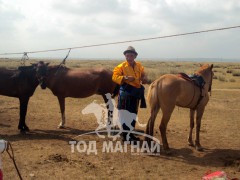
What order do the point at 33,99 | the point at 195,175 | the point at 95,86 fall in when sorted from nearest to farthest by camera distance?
the point at 195,175, the point at 95,86, the point at 33,99

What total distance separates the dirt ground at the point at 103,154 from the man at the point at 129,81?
116 centimetres

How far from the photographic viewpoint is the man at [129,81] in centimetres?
710

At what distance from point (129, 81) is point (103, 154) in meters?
1.87

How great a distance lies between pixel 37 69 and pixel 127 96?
2.94m

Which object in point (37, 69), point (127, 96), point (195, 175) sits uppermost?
point (37, 69)

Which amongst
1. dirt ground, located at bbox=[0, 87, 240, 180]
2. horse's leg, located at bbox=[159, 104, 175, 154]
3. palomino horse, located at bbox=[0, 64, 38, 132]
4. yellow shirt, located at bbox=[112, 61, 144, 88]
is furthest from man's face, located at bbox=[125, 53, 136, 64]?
palomino horse, located at bbox=[0, 64, 38, 132]

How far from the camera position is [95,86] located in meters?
9.16

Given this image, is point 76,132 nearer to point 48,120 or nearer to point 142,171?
point 48,120

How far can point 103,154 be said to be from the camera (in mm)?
6438

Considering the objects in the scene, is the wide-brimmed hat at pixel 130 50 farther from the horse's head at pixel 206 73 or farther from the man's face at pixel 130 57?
the horse's head at pixel 206 73

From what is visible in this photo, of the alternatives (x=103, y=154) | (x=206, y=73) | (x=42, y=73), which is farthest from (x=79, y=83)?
(x=206, y=73)

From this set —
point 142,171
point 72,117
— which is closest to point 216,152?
point 142,171

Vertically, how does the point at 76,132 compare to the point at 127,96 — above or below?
below

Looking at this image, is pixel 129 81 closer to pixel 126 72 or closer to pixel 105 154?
pixel 126 72
